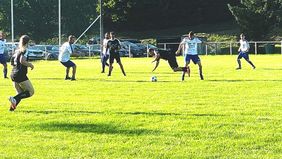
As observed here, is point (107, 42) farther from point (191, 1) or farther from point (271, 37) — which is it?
point (191, 1)

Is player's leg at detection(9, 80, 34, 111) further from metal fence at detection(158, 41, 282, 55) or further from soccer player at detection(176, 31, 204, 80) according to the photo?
metal fence at detection(158, 41, 282, 55)

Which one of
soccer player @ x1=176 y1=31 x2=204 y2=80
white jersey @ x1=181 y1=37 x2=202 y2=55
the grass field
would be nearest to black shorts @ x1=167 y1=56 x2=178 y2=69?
soccer player @ x1=176 y1=31 x2=204 y2=80

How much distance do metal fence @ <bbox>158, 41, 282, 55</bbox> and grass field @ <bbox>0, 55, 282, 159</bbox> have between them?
128 ft

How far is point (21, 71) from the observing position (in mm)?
13695

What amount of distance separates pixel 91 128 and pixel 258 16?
181ft

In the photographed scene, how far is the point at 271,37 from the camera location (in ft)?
226

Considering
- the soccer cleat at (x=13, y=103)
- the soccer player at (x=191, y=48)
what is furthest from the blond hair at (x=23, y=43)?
the soccer player at (x=191, y=48)

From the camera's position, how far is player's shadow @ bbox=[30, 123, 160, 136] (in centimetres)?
1066

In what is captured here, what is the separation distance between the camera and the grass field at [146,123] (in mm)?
9086

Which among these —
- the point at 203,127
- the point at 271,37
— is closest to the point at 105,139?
the point at 203,127

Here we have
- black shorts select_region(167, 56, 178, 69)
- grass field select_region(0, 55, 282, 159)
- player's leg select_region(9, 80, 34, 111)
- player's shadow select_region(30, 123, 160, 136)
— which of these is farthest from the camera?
black shorts select_region(167, 56, 178, 69)

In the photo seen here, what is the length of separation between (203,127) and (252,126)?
0.87m

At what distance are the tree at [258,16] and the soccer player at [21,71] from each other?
5203cm

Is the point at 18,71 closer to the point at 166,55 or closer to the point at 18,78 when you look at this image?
the point at 18,78
